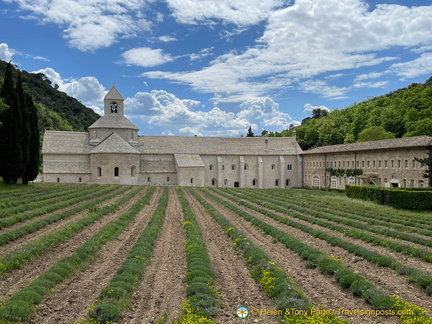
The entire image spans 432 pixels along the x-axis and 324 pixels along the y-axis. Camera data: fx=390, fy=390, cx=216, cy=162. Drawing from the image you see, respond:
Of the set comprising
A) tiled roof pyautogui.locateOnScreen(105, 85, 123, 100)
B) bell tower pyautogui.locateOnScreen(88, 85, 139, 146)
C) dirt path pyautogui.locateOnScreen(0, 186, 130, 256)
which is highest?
tiled roof pyautogui.locateOnScreen(105, 85, 123, 100)

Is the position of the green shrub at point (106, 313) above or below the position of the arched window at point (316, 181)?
below

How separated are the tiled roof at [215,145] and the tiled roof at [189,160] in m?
1.94

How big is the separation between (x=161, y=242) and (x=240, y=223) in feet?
23.5

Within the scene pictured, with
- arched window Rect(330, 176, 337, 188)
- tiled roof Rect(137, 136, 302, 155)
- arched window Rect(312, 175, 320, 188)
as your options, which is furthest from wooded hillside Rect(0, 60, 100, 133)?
arched window Rect(330, 176, 337, 188)

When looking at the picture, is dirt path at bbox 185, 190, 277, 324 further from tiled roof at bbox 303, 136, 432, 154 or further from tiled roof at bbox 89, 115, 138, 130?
tiled roof at bbox 89, 115, 138, 130

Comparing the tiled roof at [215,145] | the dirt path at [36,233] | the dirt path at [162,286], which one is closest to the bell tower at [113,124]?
the tiled roof at [215,145]

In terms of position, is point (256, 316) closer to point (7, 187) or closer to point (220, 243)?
point (220, 243)

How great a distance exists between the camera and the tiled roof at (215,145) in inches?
2692

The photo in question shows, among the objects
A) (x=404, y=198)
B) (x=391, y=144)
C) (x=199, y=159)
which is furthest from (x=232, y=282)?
(x=199, y=159)

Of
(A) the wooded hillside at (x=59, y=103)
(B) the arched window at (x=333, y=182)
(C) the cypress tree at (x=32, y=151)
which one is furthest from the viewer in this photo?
(A) the wooded hillside at (x=59, y=103)

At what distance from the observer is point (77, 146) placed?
208 feet

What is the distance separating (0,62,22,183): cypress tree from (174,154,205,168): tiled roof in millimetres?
26500

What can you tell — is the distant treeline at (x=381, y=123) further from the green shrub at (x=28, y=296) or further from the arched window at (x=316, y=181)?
the green shrub at (x=28, y=296)

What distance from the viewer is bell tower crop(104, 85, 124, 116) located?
6812 cm
